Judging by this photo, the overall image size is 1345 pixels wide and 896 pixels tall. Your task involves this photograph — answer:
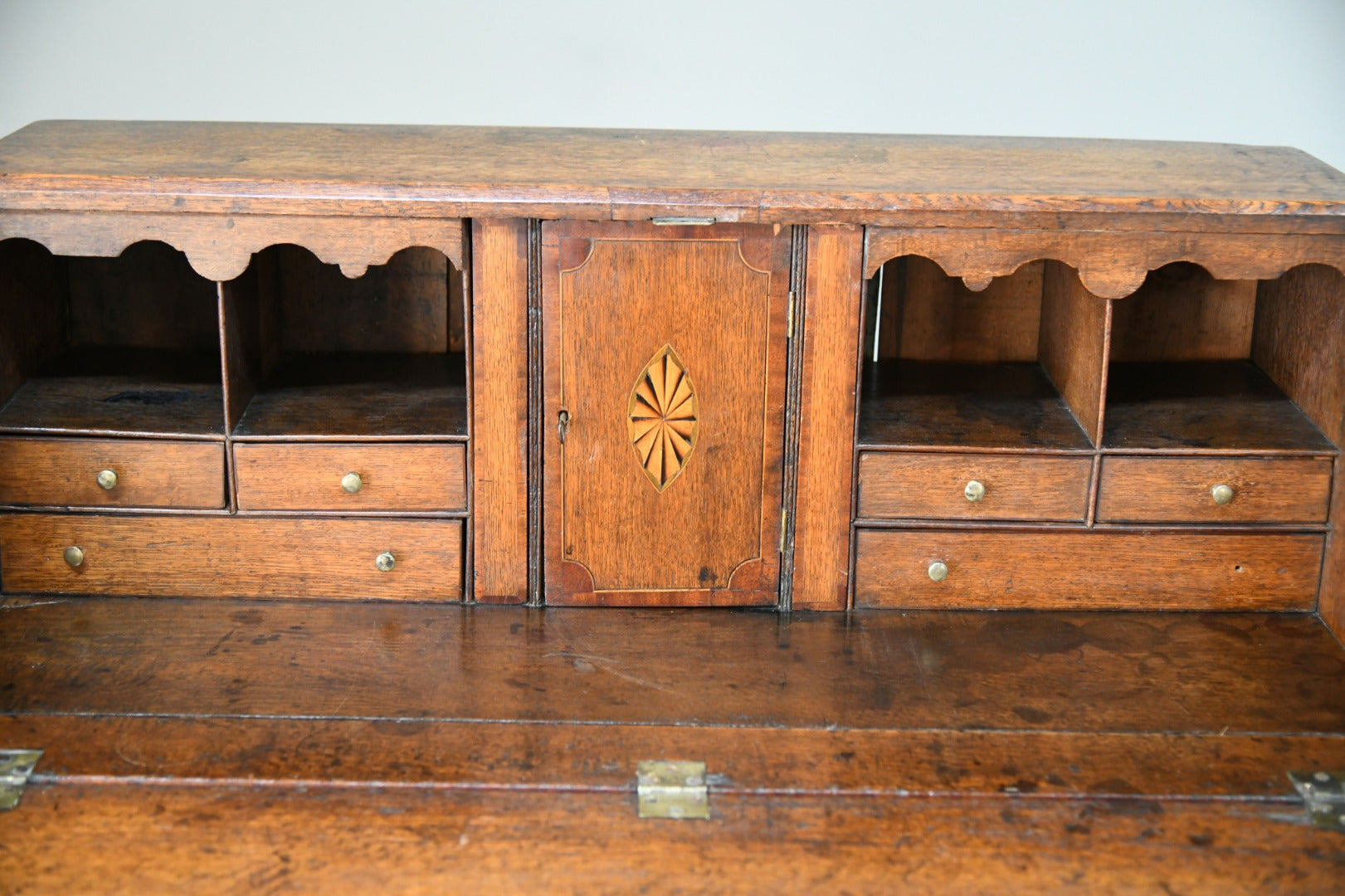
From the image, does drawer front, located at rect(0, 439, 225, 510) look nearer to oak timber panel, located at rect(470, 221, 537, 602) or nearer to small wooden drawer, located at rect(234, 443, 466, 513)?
small wooden drawer, located at rect(234, 443, 466, 513)

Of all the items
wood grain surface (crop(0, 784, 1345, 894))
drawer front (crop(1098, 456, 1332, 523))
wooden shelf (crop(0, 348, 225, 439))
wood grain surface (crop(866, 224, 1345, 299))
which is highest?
wood grain surface (crop(866, 224, 1345, 299))

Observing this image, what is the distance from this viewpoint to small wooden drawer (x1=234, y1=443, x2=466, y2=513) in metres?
2.95

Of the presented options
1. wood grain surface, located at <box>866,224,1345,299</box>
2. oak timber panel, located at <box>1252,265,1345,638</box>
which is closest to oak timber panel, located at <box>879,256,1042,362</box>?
oak timber panel, located at <box>1252,265,1345,638</box>

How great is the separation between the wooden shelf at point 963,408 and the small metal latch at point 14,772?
4.88ft

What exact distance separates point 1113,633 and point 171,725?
1655mm

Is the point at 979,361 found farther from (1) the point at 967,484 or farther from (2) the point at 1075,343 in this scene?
(1) the point at 967,484

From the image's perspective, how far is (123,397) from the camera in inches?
123

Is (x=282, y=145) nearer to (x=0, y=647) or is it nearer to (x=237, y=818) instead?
(x=0, y=647)

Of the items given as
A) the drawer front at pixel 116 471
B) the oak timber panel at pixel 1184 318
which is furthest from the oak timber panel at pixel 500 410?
the oak timber panel at pixel 1184 318

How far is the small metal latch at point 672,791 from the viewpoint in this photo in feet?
7.93

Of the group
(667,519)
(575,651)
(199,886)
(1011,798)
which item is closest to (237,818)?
(199,886)

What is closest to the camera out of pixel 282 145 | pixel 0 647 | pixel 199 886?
pixel 199 886

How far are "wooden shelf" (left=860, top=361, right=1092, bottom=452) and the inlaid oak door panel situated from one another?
0.83 ft

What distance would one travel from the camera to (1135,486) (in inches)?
117
